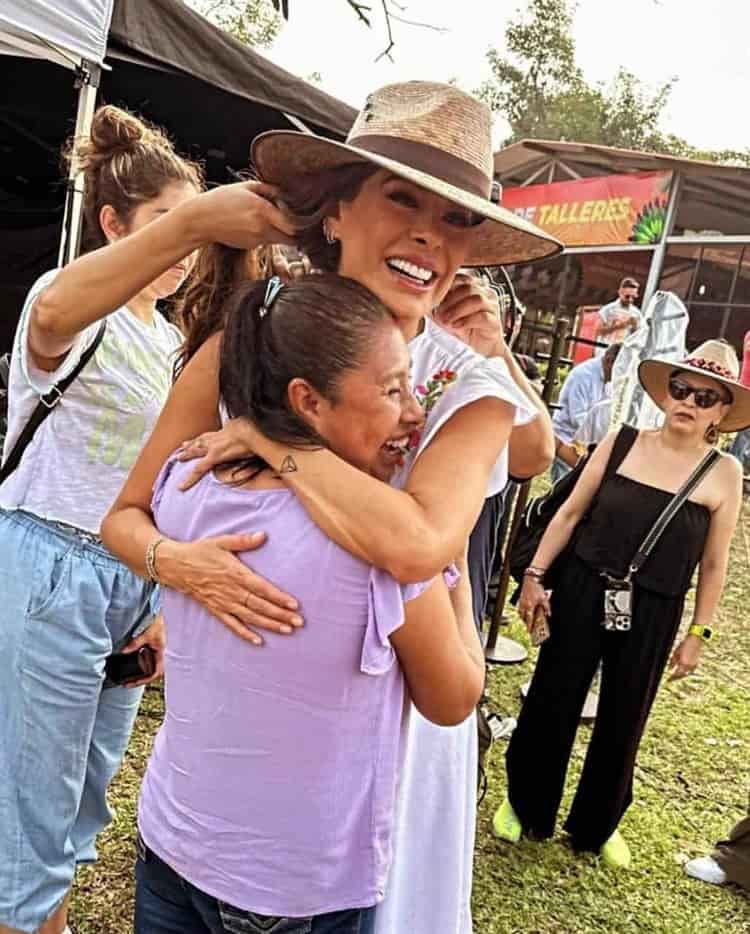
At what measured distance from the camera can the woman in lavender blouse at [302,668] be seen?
97 cm

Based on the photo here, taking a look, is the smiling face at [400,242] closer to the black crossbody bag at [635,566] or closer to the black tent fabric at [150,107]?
the black crossbody bag at [635,566]

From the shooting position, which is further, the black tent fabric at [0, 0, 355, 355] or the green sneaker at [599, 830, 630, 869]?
the black tent fabric at [0, 0, 355, 355]

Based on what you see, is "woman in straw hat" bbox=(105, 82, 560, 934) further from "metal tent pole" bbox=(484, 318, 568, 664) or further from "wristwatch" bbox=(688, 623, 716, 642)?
"metal tent pole" bbox=(484, 318, 568, 664)

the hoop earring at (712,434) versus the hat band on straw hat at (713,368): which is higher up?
the hat band on straw hat at (713,368)

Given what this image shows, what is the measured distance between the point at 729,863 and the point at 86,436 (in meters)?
2.83

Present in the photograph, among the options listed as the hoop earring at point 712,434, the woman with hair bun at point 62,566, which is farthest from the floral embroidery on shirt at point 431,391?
the hoop earring at point 712,434

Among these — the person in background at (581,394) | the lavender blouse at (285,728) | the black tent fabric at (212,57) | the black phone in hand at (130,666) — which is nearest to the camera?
the lavender blouse at (285,728)

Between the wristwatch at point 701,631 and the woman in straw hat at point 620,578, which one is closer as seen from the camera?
the woman in straw hat at point 620,578

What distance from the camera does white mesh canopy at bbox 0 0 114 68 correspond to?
10.2ft

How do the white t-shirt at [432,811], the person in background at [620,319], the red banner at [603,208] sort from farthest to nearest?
the red banner at [603,208], the person in background at [620,319], the white t-shirt at [432,811]

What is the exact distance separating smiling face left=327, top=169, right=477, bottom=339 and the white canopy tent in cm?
255

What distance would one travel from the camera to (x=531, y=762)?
3.14 m

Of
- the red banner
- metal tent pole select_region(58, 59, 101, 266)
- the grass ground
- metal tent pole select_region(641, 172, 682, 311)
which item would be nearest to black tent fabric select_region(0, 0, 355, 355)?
metal tent pole select_region(58, 59, 101, 266)

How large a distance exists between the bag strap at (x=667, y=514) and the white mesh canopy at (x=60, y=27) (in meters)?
2.88
